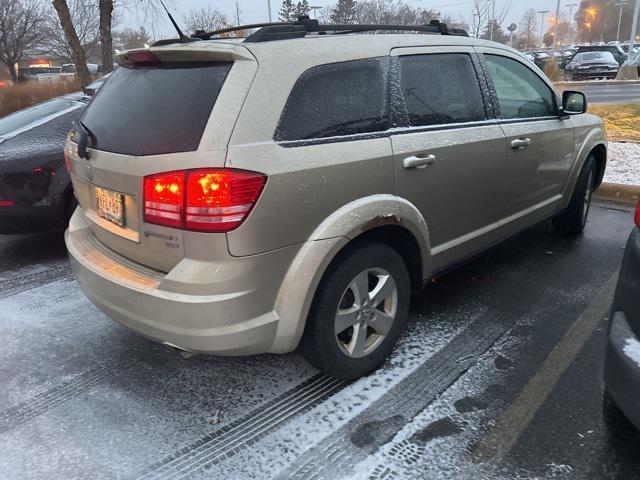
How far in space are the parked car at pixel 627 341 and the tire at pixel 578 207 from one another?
2956 mm

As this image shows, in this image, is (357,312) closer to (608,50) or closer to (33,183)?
(33,183)

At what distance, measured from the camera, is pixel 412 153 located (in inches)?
116

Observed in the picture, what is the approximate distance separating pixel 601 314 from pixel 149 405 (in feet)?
9.67

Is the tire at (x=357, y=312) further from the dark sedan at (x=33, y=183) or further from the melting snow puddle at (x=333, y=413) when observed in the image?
the dark sedan at (x=33, y=183)

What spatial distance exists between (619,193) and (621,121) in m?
4.76

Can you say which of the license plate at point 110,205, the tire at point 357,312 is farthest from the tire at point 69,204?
the tire at point 357,312

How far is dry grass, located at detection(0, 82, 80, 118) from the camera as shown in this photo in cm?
1548

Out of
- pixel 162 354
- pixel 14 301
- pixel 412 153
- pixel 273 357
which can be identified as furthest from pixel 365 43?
pixel 14 301

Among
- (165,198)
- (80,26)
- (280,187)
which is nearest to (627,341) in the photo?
(280,187)

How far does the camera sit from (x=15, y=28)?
3494 cm

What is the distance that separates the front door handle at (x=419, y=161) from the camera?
2900 mm

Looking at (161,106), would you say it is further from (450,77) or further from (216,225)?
(450,77)

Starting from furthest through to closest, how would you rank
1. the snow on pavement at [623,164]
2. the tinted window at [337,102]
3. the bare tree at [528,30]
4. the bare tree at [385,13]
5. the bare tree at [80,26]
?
the bare tree at [528,30] < the bare tree at [385,13] < the bare tree at [80,26] < the snow on pavement at [623,164] < the tinted window at [337,102]

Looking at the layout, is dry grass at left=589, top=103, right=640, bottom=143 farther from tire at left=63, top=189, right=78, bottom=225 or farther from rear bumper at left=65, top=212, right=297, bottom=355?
rear bumper at left=65, top=212, right=297, bottom=355
